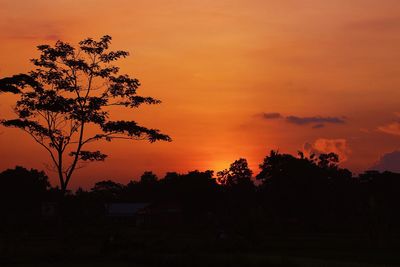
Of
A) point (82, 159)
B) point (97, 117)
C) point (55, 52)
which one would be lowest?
point (82, 159)

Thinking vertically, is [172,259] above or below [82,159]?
below

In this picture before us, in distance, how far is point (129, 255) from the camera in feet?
135

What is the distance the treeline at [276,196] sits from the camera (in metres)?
103

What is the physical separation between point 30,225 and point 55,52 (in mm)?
36246

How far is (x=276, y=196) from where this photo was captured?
116375mm

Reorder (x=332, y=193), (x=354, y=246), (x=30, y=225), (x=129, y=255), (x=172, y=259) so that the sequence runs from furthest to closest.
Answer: (x=332, y=193) → (x=30, y=225) → (x=354, y=246) → (x=129, y=255) → (x=172, y=259)

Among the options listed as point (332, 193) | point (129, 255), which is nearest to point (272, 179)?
point (332, 193)

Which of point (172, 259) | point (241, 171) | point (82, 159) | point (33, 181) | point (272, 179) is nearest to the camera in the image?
point (172, 259)

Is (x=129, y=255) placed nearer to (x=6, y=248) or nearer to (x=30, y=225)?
(x=6, y=248)

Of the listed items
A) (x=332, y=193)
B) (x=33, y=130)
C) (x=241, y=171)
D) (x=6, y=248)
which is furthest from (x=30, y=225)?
(x=241, y=171)

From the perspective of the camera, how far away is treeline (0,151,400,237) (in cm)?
10312

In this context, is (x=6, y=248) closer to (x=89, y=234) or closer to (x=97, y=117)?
(x=97, y=117)

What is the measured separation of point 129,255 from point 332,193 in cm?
8057

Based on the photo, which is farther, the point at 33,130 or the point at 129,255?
the point at 33,130
